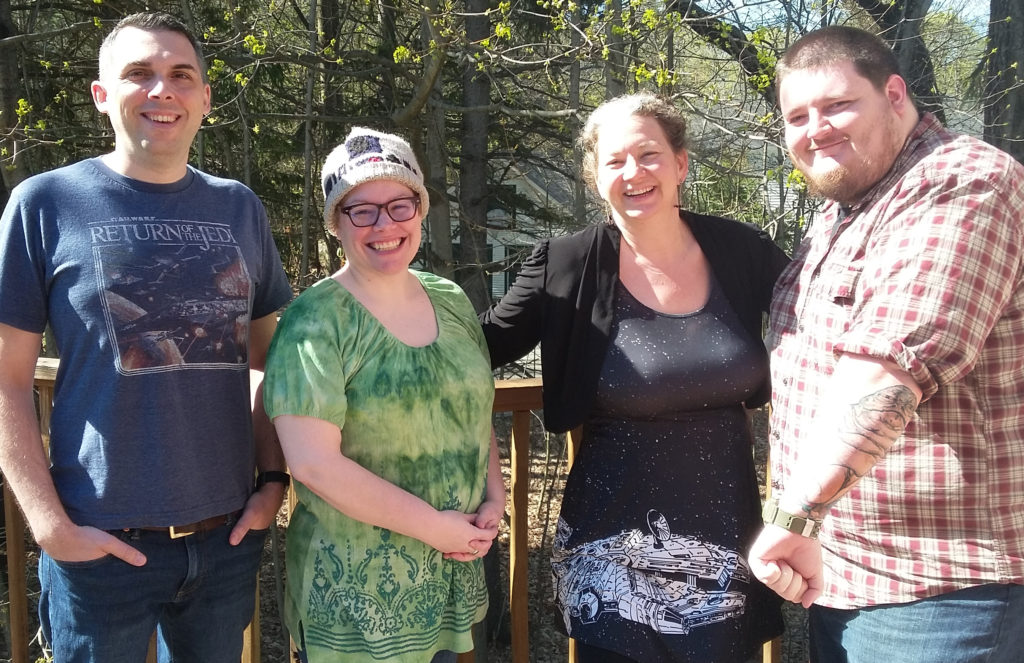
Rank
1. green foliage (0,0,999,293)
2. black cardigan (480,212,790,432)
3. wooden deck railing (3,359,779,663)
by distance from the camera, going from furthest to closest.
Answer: green foliage (0,0,999,293), wooden deck railing (3,359,779,663), black cardigan (480,212,790,432)

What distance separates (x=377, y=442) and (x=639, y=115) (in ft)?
3.61

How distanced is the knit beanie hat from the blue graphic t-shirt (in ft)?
1.12

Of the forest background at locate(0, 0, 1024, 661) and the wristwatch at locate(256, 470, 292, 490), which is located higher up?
the forest background at locate(0, 0, 1024, 661)

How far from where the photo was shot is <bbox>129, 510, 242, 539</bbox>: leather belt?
6.01 feet

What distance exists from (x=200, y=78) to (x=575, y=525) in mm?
1444

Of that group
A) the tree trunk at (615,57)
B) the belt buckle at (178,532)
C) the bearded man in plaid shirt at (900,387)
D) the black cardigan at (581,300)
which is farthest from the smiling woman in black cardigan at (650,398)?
the tree trunk at (615,57)

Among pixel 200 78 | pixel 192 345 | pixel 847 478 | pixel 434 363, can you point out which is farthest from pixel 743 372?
pixel 200 78

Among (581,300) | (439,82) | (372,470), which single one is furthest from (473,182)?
(372,470)

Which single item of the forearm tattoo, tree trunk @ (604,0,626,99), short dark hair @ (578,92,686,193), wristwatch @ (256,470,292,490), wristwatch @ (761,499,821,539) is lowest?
wristwatch @ (256,470,292,490)

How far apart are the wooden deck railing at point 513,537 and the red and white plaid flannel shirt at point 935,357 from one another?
0.88 m

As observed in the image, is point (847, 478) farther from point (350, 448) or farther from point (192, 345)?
point (192, 345)

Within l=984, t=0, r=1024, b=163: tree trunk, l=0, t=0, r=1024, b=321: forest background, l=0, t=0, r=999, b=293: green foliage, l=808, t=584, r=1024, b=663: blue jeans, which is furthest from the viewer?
l=984, t=0, r=1024, b=163: tree trunk

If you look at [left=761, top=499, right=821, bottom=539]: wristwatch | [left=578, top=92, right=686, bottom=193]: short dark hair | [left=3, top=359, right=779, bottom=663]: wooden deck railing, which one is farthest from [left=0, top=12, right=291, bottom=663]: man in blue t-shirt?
[left=761, top=499, right=821, bottom=539]: wristwatch

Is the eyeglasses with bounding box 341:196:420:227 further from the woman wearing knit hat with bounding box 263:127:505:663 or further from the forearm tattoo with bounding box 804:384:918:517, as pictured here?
the forearm tattoo with bounding box 804:384:918:517
